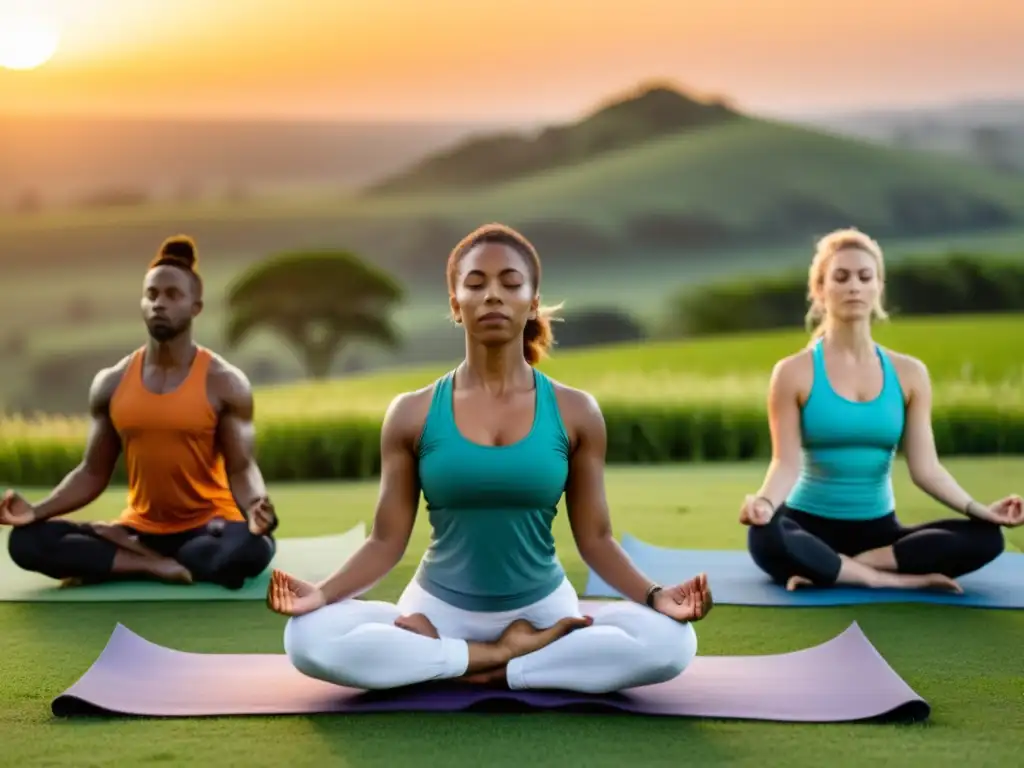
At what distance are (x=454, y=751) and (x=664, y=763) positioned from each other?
52cm

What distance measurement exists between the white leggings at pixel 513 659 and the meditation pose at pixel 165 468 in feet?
7.52

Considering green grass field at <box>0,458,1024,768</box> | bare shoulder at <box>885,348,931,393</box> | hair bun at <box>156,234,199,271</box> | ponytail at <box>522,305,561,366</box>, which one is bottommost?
green grass field at <box>0,458,1024,768</box>

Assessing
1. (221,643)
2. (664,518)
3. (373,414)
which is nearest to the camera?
(221,643)

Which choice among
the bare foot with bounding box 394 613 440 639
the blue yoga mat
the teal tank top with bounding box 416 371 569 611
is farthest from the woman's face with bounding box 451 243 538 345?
the blue yoga mat

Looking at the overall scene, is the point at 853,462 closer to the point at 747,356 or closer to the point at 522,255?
the point at 522,255

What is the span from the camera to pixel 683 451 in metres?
13.0

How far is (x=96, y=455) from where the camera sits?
21.9 ft

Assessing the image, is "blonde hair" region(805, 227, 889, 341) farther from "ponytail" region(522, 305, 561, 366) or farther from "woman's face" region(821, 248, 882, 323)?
"ponytail" region(522, 305, 561, 366)

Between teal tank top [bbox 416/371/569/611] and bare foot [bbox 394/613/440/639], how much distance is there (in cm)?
9

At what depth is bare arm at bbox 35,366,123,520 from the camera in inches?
260

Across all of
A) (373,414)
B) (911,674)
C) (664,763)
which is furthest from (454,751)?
(373,414)

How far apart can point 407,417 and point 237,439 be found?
231 centimetres

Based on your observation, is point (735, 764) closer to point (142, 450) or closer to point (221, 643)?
point (221, 643)

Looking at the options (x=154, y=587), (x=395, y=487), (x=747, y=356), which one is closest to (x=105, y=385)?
(x=154, y=587)
